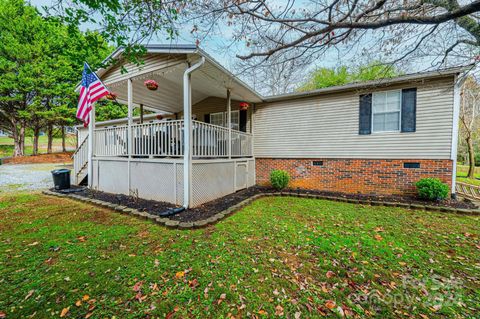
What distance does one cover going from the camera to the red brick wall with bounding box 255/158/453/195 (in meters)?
6.12

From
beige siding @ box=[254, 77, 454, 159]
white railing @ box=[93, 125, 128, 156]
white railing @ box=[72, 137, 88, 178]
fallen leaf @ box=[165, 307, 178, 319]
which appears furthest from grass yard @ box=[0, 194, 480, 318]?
white railing @ box=[72, 137, 88, 178]

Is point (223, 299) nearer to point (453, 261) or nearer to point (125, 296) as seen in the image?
point (125, 296)

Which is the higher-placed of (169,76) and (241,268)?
(169,76)

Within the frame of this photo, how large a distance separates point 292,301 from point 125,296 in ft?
6.22

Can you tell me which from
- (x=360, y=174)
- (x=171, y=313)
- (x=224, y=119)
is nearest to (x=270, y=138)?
(x=224, y=119)

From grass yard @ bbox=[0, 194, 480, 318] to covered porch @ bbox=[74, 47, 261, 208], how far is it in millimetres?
1496

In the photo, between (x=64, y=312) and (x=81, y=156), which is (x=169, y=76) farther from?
(x=64, y=312)

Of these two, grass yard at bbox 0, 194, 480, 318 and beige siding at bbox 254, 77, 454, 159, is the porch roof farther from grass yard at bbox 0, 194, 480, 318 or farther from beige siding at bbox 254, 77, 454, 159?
grass yard at bbox 0, 194, 480, 318

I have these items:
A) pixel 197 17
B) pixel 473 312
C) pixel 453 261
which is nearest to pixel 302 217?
pixel 453 261

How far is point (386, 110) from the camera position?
21.5 ft

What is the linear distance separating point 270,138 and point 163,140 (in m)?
4.53

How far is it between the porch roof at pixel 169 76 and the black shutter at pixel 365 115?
3.85 metres

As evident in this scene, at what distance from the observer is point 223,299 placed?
7.04 ft

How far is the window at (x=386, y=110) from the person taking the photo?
21.1 ft
